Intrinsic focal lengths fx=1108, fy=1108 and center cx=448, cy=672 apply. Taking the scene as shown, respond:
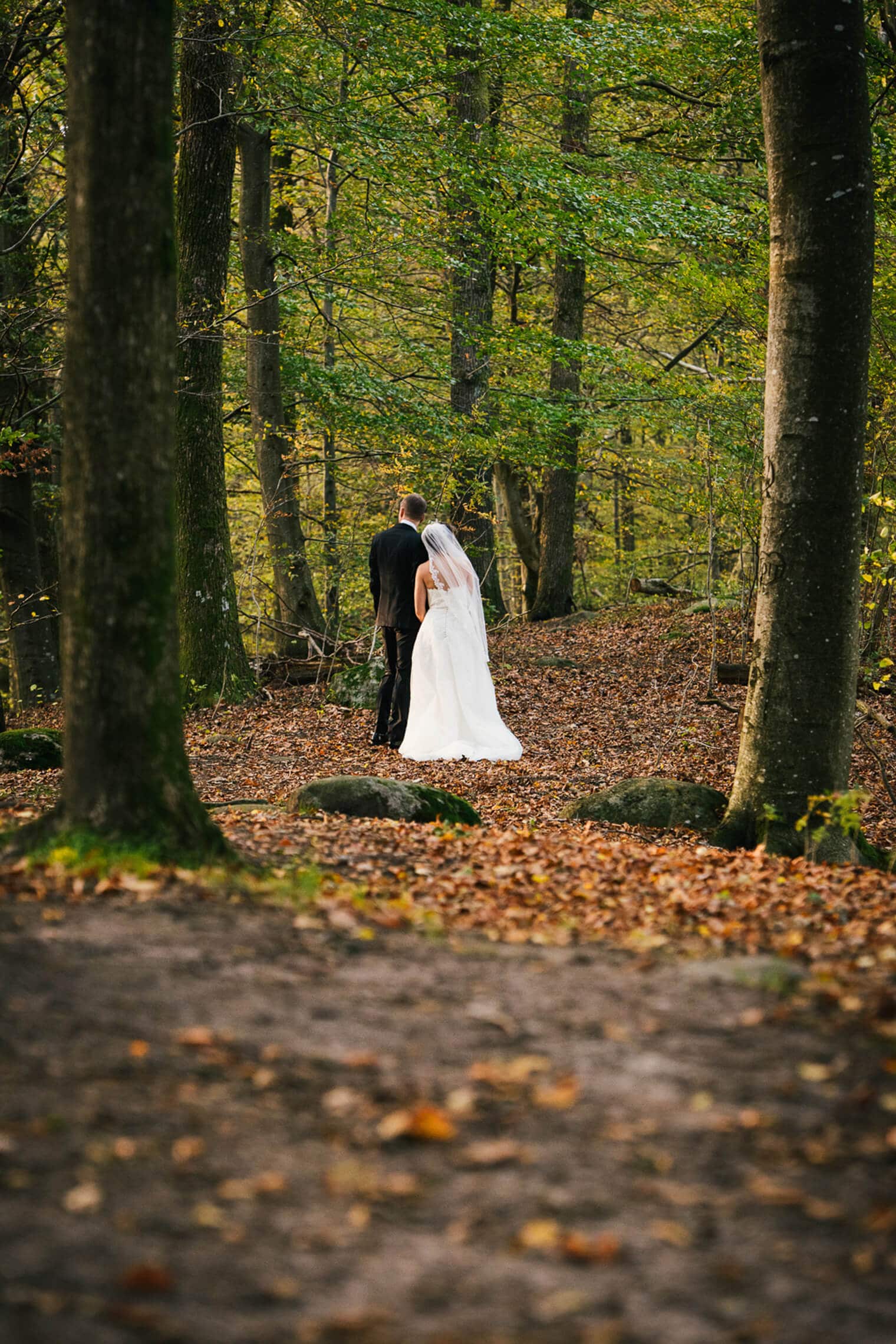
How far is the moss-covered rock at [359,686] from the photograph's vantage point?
13867mm

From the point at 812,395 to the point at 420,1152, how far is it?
563 cm

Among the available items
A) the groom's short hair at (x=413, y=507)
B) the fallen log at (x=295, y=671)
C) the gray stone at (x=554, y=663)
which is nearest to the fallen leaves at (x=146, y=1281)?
the groom's short hair at (x=413, y=507)

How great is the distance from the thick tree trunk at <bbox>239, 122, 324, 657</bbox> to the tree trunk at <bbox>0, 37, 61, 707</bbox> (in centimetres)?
306

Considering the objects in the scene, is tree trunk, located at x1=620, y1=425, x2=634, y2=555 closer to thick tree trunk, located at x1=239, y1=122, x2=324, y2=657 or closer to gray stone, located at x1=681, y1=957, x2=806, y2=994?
thick tree trunk, located at x1=239, y1=122, x2=324, y2=657

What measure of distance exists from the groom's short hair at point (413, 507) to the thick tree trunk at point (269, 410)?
4515 millimetres

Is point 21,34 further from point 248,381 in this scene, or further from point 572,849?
point 572,849

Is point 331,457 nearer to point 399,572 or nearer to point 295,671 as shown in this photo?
point 295,671

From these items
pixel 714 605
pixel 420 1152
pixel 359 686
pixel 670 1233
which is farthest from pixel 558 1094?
pixel 714 605

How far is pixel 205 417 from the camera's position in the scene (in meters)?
13.6

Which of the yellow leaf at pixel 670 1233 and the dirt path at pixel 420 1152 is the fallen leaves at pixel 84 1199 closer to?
the dirt path at pixel 420 1152

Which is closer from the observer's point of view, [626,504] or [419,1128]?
[419,1128]

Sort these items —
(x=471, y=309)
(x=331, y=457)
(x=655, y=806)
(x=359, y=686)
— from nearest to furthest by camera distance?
(x=655, y=806) < (x=359, y=686) < (x=331, y=457) < (x=471, y=309)

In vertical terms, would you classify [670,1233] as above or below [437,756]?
below

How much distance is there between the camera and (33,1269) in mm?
2291
